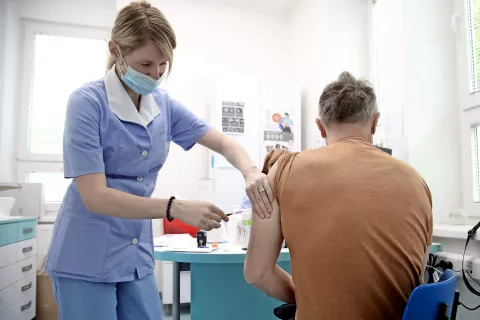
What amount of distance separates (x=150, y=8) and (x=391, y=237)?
879 millimetres

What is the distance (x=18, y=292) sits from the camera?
112 inches

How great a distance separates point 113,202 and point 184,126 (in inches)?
18.3

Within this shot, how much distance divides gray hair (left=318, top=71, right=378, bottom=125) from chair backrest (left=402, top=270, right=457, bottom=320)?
471 millimetres

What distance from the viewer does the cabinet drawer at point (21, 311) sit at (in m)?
2.69

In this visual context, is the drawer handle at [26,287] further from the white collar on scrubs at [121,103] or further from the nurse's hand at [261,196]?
the nurse's hand at [261,196]

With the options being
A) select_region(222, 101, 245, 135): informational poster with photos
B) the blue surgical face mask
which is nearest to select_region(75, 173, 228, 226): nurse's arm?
the blue surgical face mask

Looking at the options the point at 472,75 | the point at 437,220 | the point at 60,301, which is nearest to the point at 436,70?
the point at 472,75

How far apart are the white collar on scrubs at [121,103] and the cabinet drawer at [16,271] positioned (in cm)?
222

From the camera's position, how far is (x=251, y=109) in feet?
12.1

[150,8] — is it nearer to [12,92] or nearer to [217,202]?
[217,202]

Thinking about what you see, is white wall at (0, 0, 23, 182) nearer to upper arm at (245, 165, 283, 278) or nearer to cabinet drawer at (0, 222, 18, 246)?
cabinet drawer at (0, 222, 18, 246)

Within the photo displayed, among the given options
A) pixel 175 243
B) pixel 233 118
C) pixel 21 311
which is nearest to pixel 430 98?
pixel 233 118

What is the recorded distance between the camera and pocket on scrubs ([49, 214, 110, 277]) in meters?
0.99

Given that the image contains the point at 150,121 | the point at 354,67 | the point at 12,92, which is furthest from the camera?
the point at 12,92
